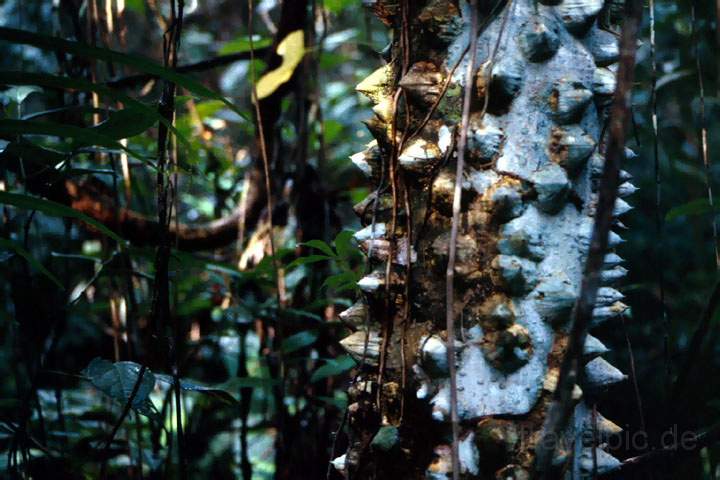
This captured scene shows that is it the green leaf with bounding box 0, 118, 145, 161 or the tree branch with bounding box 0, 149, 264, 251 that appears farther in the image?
the tree branch with bounding box 0, 149, 264, 251

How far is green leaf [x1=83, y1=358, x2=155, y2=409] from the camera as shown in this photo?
0.82m

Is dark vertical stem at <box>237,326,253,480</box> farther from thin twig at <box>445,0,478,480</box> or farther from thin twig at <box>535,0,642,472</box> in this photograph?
thin twig at <box>535,0,642,472</box>

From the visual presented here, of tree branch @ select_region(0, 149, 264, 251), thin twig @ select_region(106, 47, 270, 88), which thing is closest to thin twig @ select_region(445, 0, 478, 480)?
tree branch @ select_region(0, 149, 264, 251)

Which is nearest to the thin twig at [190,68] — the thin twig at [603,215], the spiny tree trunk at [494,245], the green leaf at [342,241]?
the green leaf at [342,241]

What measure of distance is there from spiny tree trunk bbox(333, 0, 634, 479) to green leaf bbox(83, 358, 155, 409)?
0.29 metres

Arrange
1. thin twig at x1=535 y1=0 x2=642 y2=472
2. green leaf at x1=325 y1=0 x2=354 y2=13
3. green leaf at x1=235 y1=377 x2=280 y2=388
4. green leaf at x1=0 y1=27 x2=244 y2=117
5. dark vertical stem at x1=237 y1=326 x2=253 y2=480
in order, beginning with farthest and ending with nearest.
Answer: green leaf at x1=325 y1=0 x2=354 y2=13 < dark vertical stem at x1=237 y1=326 x2=253 y2=480 < green leaf at x1=235 y1=377 x2=280 y2=388 < green leaf at x1=0 y1=27 x2=244 y2=117 < thin twig at x1=535 y1=0 x2=642 y2=472

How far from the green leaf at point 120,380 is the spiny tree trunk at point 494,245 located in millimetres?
287

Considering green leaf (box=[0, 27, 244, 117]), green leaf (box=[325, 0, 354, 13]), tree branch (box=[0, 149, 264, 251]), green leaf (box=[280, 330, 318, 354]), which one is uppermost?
green leaf (box=[325, 0, 354, 13])

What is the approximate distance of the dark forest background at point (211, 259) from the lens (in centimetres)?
87

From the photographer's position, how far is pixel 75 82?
2.14 feet

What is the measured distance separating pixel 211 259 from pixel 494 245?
1.10 m

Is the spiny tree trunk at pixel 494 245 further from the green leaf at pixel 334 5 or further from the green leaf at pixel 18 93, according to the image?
the green leaf at pixel 334 5

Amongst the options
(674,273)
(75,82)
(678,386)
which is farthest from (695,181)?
(75,82)

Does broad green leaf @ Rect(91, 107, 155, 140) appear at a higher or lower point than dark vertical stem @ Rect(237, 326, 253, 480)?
higher
